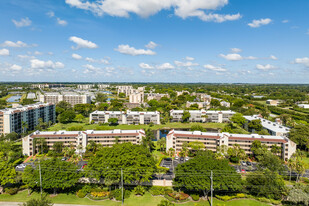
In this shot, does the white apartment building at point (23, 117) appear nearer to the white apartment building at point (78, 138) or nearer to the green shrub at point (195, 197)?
the white apartment building at point (78, 138)

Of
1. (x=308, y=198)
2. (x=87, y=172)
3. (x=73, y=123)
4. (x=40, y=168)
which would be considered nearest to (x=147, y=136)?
(x=87, y=172)

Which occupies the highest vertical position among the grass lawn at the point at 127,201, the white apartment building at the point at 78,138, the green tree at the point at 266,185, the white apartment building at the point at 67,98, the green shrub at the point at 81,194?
the white apartment building at the point at 67,98

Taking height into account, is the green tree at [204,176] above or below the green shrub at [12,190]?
above

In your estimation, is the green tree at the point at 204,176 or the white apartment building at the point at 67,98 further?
the white apartment building at the point at 67,98

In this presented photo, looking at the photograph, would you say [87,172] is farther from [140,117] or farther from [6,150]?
[140,117]

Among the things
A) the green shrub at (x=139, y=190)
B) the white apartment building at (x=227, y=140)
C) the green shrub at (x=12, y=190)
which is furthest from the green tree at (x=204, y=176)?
the green shrub at (x=12, y=190)

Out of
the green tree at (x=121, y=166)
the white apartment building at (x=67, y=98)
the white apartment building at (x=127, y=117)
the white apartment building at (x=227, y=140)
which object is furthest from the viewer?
the white apartment building at (x=67, y=98)

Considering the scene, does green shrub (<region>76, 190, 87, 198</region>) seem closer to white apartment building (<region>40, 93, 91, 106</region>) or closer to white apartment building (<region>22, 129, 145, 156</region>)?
white apartment building (<region>22, 129, 145, 156</region>)
